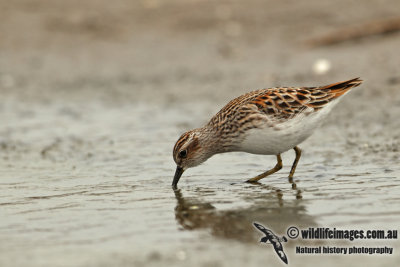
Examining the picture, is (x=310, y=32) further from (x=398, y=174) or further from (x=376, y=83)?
(x=398, y=174)

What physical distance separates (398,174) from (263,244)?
327 centimetres

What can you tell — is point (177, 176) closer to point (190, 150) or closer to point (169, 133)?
point (190, 150)

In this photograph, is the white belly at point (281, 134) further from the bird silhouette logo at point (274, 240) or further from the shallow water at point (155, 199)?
the bird silhouette logo at point (274, 240)

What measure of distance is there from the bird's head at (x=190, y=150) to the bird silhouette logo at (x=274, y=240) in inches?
99.7

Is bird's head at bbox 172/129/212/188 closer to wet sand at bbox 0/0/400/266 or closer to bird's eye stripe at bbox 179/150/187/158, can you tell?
bird's eye stripe at bbox 179/150/187/158

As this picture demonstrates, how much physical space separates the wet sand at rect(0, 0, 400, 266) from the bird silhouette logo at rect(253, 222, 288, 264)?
68 millimetres

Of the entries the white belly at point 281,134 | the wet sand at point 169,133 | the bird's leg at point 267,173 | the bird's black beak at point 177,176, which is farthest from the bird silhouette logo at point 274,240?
the bird's black beak at point 177,176

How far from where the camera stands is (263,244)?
623 centimetres

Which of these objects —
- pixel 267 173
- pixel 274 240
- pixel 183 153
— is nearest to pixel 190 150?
pixel 183 153

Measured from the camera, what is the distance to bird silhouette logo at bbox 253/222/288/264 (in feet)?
19.4

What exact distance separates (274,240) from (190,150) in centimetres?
319

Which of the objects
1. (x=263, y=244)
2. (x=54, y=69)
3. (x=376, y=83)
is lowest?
(x=263, y=244)

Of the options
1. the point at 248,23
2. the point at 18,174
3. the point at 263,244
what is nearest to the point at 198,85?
the point at 248,23

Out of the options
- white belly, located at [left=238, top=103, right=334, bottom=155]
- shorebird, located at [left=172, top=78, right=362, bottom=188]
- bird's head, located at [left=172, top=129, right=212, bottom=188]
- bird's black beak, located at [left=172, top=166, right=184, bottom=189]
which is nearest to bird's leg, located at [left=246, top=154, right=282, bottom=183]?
shorebird, located at [left=172, top=78, right=362, bottom=188]
